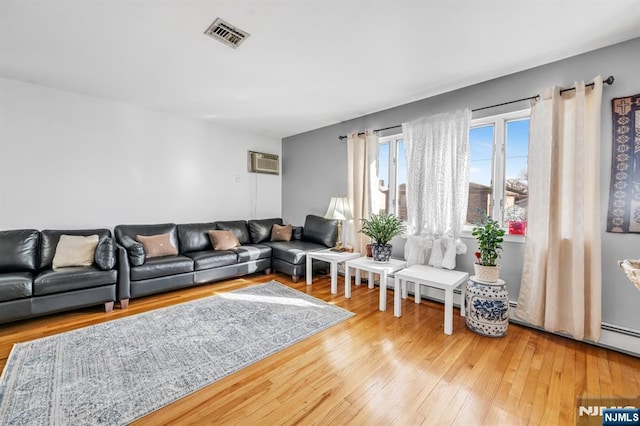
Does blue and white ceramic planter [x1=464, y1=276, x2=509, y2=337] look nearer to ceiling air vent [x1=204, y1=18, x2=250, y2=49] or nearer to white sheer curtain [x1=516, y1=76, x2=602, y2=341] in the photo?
white sheer curtain [x1=516, y1=76, x2=602, y2=341]

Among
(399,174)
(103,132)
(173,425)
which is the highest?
(103,132)

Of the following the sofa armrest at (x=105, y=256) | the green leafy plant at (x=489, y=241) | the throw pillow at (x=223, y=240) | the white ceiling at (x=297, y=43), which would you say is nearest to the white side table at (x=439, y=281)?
the green leafy plant at (x=489, y=241)

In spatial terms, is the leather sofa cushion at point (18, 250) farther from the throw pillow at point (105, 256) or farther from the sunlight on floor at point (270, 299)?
the sunlight on floor at point (270, 299)

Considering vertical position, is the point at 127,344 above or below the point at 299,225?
below

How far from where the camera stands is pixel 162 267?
3.21m

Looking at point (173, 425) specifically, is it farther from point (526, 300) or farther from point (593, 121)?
point (593, 121)

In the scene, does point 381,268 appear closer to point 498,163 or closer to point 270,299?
point 270,299

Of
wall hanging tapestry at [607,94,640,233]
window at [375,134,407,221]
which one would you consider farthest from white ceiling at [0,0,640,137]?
window at [375,134,407,221]

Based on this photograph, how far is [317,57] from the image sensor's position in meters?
2.43

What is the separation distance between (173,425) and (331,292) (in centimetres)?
226

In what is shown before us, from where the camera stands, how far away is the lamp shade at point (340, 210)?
12.9 feet

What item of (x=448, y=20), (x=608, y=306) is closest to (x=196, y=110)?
(x=448, y=20)

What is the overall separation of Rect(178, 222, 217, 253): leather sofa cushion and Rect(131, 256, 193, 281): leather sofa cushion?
0.49m

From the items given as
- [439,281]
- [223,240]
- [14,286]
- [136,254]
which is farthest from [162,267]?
[439,281]
